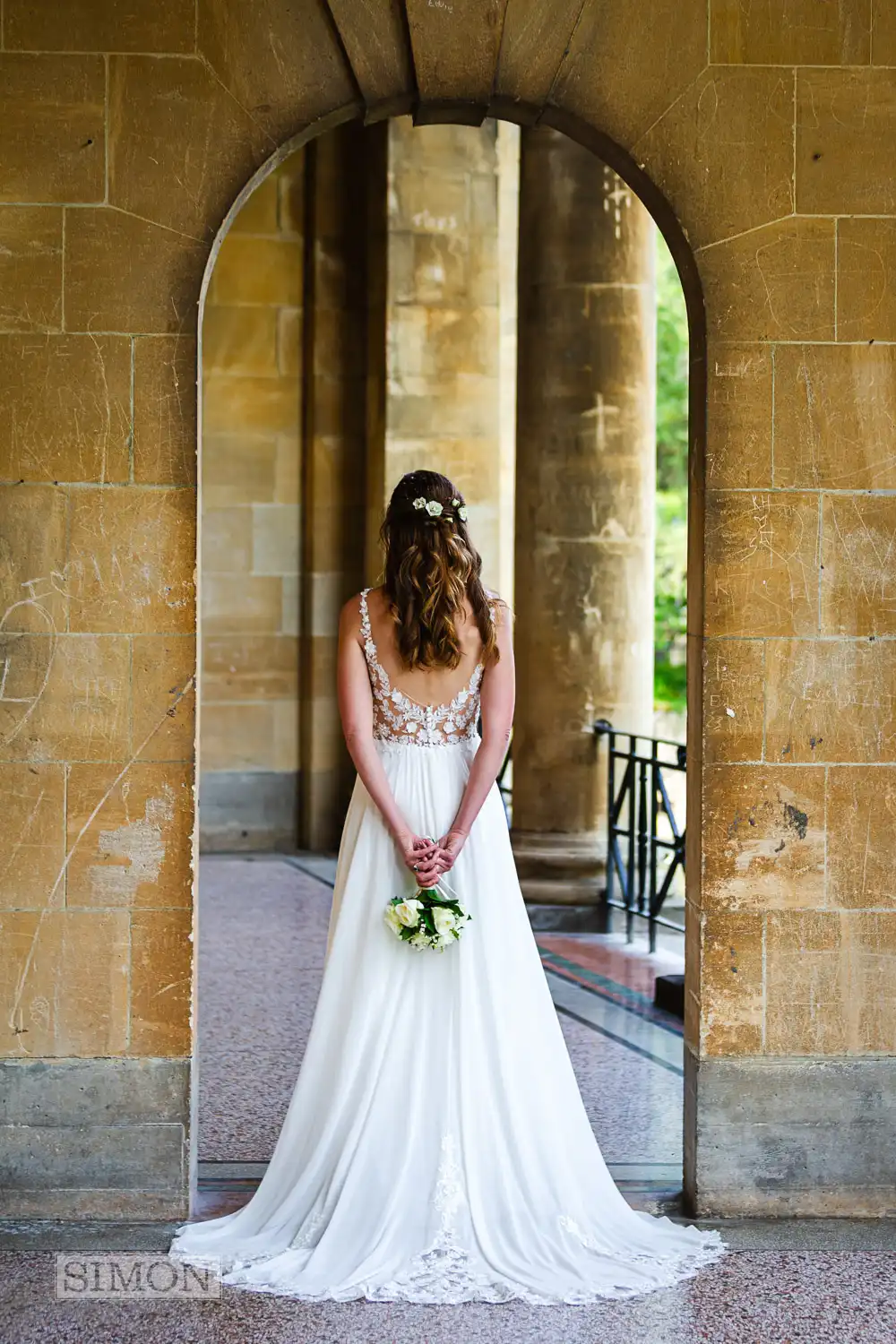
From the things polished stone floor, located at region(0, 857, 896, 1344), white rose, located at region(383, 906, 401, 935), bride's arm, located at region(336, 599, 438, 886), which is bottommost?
polished stone floor, located at region(0, 857, 896, 1344)

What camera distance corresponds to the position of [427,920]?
4180 mm

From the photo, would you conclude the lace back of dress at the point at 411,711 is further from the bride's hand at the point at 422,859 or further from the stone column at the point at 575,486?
the stone column at the point at 575,486

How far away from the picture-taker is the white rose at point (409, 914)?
417 cm

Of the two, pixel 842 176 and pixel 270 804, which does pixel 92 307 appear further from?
pixel 270 804

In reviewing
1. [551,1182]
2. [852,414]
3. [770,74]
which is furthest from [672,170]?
[551,1182]

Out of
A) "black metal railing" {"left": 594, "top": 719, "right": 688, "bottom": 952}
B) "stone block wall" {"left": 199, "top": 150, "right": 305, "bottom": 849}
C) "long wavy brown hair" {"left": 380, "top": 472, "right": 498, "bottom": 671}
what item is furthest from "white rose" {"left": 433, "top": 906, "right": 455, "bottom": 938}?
"stone block wall" {"left": 199, "top": 150, "right": 305, "bottom": 849}

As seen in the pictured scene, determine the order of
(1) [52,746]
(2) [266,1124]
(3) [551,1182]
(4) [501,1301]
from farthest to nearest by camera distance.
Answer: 1. (2) [266,1124]
2. (1) [52,746]
3. (3) [551,1182]
4. (4) [501,1301]

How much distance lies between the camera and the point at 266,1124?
534 centimetres

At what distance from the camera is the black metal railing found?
8.02m

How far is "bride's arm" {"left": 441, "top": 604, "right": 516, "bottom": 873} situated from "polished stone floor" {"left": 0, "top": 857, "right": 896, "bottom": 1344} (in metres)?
1.18

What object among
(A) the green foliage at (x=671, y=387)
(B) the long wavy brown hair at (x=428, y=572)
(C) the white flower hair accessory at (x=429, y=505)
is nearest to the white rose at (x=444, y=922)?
(B) the long wavy brown hair at (x=428, y=572)

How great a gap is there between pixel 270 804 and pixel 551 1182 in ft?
24.9

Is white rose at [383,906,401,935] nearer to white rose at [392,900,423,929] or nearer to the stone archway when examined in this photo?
white rose at [392,900,423,929]

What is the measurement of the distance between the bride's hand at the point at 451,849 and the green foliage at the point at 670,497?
24954 mm
